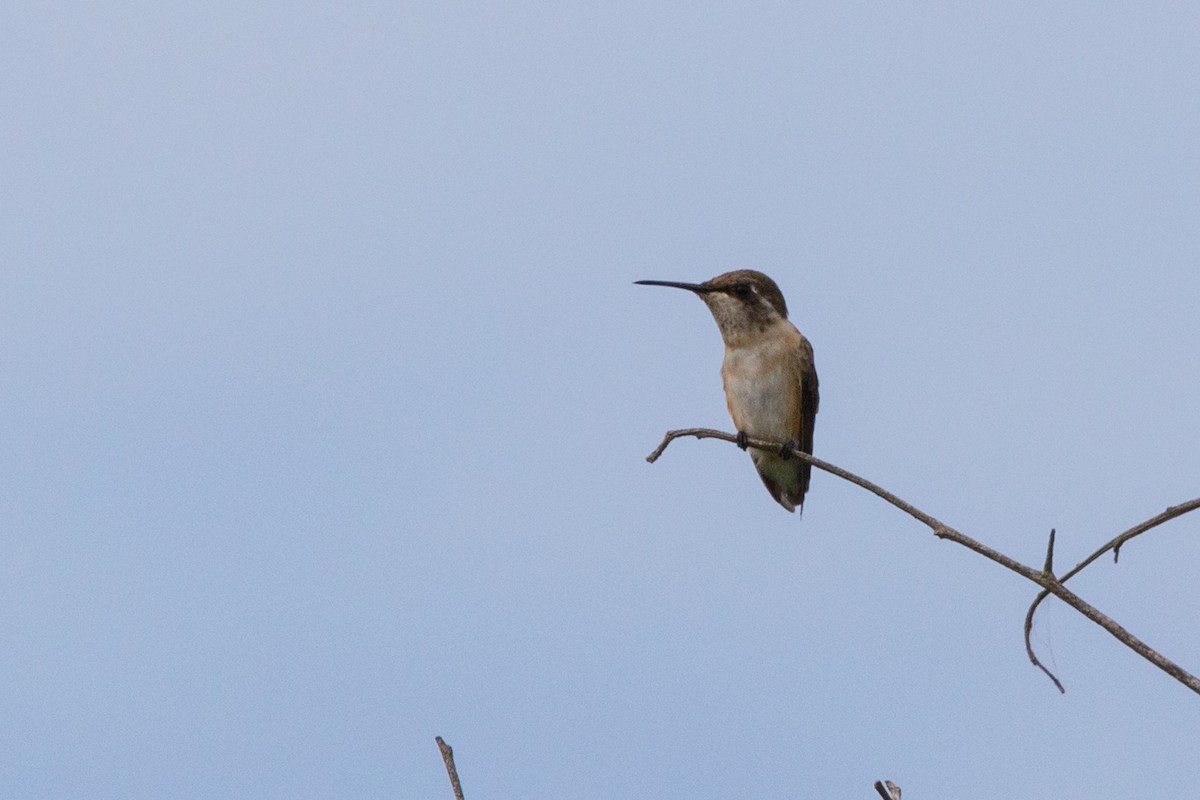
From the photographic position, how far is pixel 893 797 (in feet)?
7.68

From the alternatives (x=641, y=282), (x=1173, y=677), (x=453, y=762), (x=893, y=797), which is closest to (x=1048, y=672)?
(x=1173, y=677)

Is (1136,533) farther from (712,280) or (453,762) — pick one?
(712,280)

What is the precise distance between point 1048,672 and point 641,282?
5.60 m

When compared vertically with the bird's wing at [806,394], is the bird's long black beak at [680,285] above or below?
above

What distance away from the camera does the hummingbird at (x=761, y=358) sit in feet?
34.3

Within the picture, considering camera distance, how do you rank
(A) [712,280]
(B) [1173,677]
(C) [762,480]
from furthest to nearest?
(C) [762,480]
(A) [712,280]
(B) [1173,677]

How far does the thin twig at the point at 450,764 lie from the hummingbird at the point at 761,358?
7725 millimetres

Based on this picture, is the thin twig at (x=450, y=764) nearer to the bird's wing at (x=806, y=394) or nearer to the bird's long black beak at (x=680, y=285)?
the bird's long black beak at (x=680, y=285)

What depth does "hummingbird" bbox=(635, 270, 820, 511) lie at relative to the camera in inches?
412

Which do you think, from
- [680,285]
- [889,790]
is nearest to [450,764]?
[889,790]

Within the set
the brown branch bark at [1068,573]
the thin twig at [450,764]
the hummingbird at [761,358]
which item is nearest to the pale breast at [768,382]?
the hummingbird at [761,358]

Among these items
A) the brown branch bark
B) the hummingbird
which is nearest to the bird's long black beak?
the hummingbird

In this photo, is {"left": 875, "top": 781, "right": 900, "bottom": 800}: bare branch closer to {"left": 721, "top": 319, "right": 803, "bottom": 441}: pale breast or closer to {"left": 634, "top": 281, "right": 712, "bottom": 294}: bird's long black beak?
{"left": 634, "top": 281, "right": 712, "bottom": 294}: bird's long black beak

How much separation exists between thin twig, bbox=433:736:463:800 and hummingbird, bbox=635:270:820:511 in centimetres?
772
